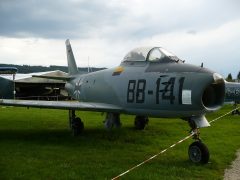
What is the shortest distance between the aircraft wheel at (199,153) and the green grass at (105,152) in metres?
0.16

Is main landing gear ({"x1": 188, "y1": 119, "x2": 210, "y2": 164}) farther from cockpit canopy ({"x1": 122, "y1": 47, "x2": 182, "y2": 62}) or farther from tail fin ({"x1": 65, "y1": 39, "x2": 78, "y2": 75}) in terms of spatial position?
tail fin ({"x1": 65, "y1": 39, "x2": 78, "y2": 75})

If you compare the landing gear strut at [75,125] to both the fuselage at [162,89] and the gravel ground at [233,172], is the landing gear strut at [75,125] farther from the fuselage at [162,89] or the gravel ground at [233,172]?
the gravel ground at [233,172]

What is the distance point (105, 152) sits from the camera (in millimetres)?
9734

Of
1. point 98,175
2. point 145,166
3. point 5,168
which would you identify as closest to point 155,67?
point 145,166

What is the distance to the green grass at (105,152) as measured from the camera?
7.43 meters

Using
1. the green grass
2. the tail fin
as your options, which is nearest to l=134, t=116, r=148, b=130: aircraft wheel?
the green grass

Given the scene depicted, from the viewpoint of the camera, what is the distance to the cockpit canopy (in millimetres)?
9797

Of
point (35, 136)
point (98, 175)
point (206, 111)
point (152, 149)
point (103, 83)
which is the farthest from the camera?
point (35, 136)

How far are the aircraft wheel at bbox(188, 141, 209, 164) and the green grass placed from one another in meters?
0.16

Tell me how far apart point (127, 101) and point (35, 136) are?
4.16 meters

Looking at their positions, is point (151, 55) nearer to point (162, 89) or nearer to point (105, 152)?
point (162, 89)

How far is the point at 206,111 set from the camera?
27.0 feet

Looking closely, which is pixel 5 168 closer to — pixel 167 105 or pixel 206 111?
pixel 167 105

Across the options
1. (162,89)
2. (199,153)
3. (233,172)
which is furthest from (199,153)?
(162,89)
